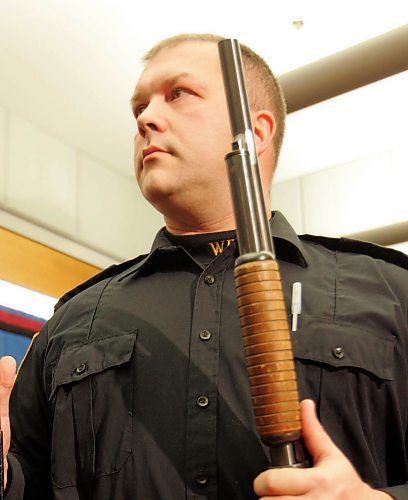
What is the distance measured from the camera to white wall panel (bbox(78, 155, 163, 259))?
211 centimetres

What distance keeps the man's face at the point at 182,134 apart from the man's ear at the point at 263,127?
93 millimetres

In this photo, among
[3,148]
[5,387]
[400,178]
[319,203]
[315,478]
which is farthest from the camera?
[319,203]

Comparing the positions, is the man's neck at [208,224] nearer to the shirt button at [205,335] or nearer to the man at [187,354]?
the man at [187,354]

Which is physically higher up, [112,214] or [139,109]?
[112,214]

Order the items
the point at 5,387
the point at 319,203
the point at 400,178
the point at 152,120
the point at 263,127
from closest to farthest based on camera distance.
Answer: the point at 5,387 < the point at 152,120 < the point at 263,127 < the point at 400,178 < the point at 319,203

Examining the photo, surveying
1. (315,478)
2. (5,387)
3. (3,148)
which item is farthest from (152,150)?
(3,148)

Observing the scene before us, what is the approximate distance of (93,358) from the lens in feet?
2.79

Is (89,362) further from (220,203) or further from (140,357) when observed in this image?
(220,203)

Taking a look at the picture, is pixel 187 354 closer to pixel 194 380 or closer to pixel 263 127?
pixel 194 380

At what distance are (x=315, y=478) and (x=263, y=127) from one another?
2.05 feet

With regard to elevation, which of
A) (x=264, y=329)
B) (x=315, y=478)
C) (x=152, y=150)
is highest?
(x=152, y=150)

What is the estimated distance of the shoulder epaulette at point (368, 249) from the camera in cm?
90

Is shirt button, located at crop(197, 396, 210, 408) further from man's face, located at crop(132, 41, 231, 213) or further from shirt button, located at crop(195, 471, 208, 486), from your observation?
man's face, located at crop(132, 41, 231, 213)

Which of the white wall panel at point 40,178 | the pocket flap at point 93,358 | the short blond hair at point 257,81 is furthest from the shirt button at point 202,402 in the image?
the white wall panel at point 40,178
